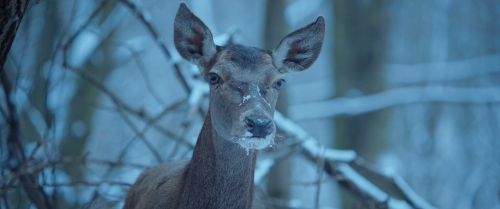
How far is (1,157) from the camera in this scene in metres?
3.51

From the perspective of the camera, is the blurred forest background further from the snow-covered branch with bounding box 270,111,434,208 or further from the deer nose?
the deer nose

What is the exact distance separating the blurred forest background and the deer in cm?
52

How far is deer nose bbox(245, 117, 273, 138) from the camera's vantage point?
2391 mm

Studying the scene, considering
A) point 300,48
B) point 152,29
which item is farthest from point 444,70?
point 152,29

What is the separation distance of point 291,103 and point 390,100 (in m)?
2.41

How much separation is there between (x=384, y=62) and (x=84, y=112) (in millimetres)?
7957

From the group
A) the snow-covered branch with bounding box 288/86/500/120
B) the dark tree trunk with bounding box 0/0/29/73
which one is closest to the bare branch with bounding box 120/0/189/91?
the dark tree trunk with bounding box 0/0/29/73

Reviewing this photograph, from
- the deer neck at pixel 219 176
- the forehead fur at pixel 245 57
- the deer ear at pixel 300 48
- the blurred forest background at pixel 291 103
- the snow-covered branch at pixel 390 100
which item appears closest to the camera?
the deer neck at pixel 219 176

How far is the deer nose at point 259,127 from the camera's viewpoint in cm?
239

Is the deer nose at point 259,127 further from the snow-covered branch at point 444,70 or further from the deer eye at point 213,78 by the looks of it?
the snow-covered branch at point 444,70

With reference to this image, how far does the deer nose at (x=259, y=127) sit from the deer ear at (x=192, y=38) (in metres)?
1.09

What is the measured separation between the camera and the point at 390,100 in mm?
8336

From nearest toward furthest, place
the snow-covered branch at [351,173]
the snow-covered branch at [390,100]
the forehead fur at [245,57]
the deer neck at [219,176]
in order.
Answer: the deer neck at [219,176] → the forehead fur at [245,57] → the snow-covered branch at [351,173] → the snow-covered branch at [390,100]

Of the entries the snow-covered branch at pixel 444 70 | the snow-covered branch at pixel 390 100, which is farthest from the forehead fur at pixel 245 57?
the snow-covered branch at pixel 444 70
